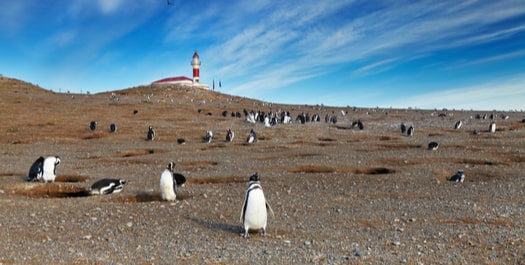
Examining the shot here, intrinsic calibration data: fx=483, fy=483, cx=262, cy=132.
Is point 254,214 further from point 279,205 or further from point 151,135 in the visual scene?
point 151,135

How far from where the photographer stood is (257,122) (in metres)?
41.1

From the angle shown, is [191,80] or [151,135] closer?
[151,135]

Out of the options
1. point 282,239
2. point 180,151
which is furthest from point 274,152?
point 282,239

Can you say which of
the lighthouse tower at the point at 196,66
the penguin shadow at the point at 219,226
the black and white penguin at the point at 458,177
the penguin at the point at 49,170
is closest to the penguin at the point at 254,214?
the penguin shadow at the point at 219,226

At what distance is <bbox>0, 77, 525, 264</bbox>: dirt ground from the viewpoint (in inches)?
298

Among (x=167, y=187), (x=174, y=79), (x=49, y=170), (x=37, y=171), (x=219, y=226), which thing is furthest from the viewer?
(x=174, y=79)

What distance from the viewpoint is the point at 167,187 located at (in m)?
12.0

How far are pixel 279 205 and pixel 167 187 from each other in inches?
112

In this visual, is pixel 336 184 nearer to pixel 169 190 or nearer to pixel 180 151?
pixel 169 190

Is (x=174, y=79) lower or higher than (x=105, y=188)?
higher

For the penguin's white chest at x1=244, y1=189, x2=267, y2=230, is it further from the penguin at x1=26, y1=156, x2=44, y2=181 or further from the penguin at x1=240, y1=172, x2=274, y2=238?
the penguin at x1=26, y1=156, x2=44, y2=181

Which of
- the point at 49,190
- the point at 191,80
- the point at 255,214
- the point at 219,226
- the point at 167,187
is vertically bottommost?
the point at 49,190

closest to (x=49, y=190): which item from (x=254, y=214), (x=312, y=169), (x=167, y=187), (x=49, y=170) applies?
(x=49, y=170)

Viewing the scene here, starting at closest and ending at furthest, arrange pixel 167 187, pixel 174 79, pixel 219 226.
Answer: pixel 219 226 → pixel 167 187 → pixel 174 79
